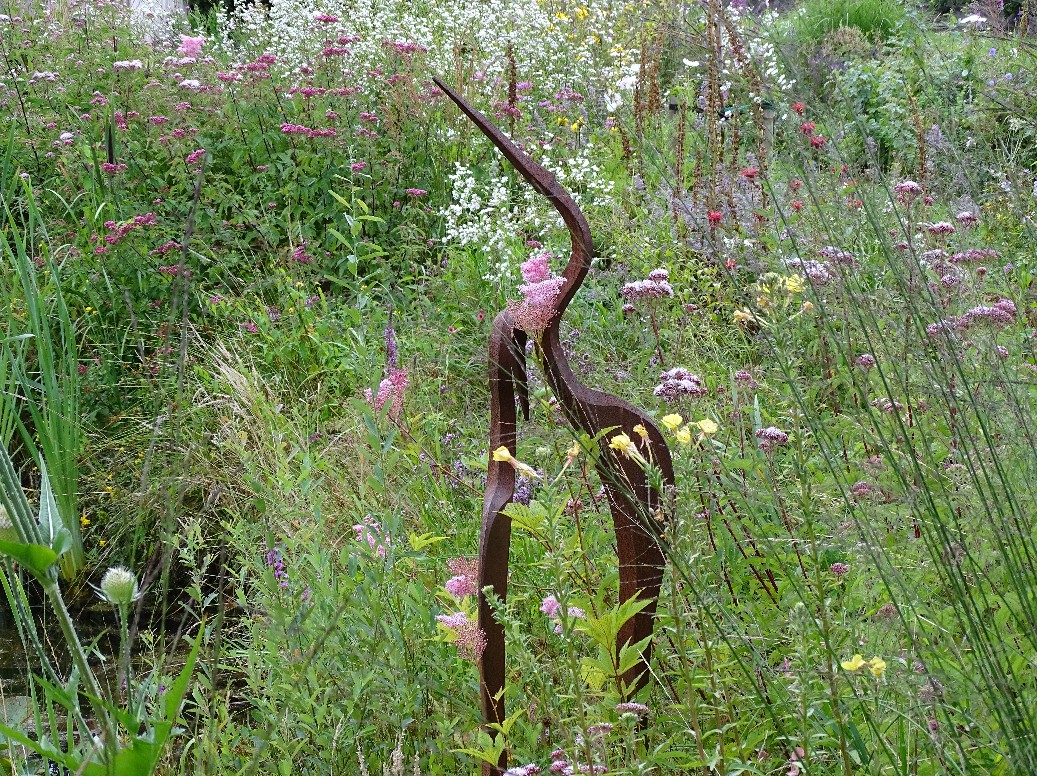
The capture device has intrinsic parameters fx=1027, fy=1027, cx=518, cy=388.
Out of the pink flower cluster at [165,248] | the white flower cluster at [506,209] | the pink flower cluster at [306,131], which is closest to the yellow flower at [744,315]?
the white flower cluster at [506,209]

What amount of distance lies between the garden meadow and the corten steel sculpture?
0.15ft

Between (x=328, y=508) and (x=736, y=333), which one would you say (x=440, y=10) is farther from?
(x=328, y=508)

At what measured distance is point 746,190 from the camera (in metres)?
3.95

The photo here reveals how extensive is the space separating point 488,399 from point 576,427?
5.62 ft

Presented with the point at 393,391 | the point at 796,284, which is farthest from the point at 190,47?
the point at 796,284

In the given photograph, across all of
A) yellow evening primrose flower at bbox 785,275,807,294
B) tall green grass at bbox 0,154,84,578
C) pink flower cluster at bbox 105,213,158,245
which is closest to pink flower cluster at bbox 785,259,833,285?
yellow evening primrose flower at bbox 785,275,807,294

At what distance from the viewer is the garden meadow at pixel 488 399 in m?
1.32

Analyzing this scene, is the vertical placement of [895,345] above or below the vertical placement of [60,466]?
above

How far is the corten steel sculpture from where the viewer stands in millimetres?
1572

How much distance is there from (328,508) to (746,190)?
6.72 feet

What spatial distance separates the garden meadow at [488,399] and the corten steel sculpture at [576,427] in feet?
0.15

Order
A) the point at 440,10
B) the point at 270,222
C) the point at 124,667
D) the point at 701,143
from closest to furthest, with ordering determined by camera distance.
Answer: the point at 124,667 < the point at 270,222 < the point at 701,143 < the point at 440,10

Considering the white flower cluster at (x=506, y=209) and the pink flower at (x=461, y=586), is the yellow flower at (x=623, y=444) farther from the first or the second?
the white flower cluster at (x=506, y=209)

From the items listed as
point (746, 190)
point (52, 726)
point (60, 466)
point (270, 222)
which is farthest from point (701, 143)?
point (52, 726)
